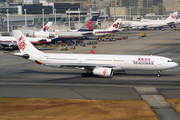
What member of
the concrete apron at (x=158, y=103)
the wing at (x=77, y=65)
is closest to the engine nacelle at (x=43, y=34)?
the wing at (x=77, y=65)

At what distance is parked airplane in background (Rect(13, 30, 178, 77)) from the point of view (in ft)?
190

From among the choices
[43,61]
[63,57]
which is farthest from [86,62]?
[43,61]

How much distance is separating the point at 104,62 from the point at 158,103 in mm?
19475

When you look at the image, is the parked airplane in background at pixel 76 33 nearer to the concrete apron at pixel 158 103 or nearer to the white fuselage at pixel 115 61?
the white fuselage at pixel 115 61

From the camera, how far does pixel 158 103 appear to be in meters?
42.3

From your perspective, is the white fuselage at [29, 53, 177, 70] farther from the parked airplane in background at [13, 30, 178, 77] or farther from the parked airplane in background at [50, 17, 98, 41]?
the parked airplane in background at [50, 17, 98, 41]

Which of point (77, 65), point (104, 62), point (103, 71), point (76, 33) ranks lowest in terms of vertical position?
point (103, 71)

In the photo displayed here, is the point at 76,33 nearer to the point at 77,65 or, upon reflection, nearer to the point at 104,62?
the point at 104,62

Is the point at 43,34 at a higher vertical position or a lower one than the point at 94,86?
higher

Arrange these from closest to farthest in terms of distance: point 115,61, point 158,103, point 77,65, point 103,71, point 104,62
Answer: point 158,103
point 103,71
point 77,65
point 115,61
point 104,62

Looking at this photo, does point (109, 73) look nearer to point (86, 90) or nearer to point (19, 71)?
point (86, 90)

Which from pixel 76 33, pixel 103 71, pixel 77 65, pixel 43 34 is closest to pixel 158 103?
pixel 103 71

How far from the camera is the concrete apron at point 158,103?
122ft

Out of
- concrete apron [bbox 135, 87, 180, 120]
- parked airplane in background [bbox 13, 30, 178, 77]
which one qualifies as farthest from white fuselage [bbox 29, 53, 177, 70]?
concrete apron [bbox 135, 87, 180, 120]
